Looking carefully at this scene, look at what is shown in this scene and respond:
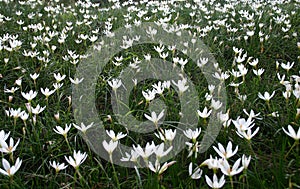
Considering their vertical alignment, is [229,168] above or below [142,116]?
above

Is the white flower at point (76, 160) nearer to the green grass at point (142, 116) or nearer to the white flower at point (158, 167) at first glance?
the green grass at point (142, 116)

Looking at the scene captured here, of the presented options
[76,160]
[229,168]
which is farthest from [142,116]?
[229,168]

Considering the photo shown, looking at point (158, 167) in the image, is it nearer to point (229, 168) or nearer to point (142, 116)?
point (229, 168)

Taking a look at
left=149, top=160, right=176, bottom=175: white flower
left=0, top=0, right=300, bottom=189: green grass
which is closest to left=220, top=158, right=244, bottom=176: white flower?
left=0, top=0, right=300, bottom=189: green grass

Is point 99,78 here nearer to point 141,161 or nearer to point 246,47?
point 141,161

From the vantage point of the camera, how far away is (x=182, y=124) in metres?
2.04

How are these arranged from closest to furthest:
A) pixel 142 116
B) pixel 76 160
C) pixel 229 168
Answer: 1. pixel 229 168
2. pixel 76 160
3. pixel 142 116

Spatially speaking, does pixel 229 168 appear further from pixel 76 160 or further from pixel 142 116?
pixel 142 116

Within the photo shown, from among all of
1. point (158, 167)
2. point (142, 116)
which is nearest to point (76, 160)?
point (158, 167)

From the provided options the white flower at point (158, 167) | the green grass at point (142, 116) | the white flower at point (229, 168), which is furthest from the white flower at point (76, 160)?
the white flower at point (229, 168)

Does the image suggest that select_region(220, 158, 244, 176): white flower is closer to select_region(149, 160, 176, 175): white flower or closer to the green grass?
the green grass

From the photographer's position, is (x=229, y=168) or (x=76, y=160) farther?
(x=76, y=160)

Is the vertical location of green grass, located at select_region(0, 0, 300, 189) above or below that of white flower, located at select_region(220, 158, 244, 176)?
below

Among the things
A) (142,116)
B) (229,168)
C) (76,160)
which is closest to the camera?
(229,168)
